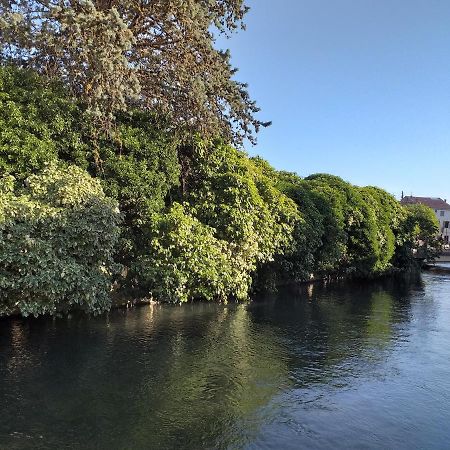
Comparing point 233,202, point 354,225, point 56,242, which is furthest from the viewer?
point 354,225

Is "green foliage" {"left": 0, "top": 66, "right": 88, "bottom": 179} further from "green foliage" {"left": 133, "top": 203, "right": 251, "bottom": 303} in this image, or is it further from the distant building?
the distant building

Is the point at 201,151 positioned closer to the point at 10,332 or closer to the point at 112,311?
the point at 112,311

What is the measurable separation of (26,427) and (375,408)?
6.08 m

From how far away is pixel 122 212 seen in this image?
572 inches

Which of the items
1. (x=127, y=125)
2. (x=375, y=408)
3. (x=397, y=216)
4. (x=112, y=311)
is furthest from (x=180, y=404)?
(x=397, y=216)

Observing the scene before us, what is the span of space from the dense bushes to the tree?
840 millimetres

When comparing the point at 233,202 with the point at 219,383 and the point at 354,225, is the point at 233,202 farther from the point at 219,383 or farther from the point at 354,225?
the point at 354,225

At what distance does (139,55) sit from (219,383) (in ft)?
39.6

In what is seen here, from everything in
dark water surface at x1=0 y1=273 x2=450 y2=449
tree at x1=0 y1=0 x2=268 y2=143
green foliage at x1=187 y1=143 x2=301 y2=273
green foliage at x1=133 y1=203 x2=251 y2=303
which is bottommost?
dark water surface at x1=0 y1=273 x2=450 y2=449

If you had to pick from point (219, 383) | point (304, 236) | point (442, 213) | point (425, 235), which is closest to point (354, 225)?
point (304, 236)

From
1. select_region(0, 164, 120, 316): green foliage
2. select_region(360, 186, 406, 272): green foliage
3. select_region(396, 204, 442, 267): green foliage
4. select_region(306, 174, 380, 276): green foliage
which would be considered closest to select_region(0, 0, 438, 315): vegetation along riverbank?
select_region(0, 164, 120, 316): green foliage

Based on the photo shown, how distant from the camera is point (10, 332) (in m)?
12.6

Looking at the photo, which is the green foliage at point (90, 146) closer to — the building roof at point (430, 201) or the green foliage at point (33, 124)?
the green foliage at point (33, 124)

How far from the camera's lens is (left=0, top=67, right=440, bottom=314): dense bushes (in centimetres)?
1203
